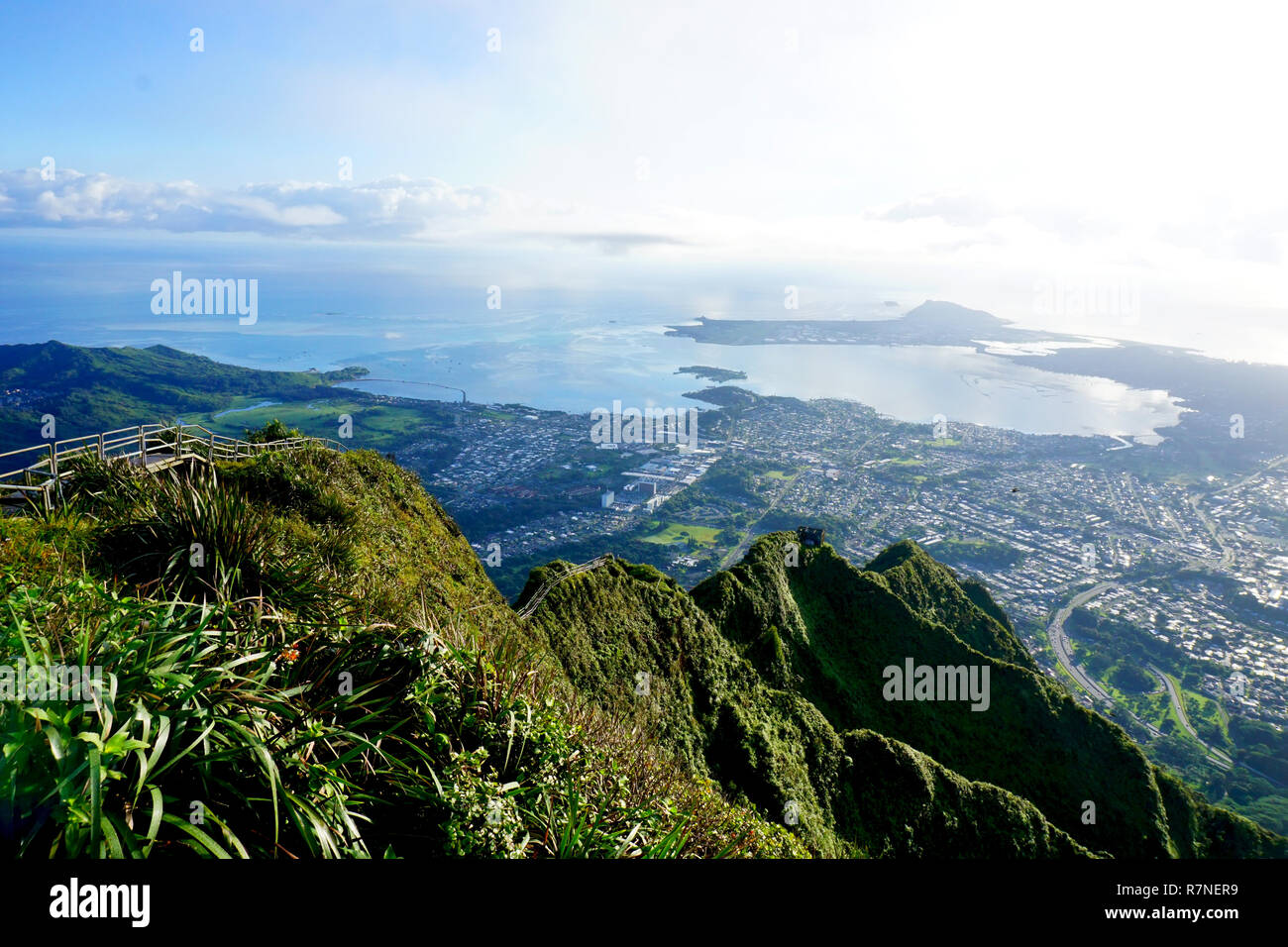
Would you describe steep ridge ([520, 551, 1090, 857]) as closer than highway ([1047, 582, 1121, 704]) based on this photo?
Yes

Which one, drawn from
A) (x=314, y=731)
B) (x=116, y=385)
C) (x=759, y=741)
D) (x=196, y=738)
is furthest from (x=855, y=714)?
(x=116, y=385)

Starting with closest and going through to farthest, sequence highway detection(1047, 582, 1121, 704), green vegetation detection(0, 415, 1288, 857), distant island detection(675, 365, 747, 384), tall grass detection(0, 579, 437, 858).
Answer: tall grass detection(0, 579, 437, 858)
green vegetation detection(0, 415, 1288, 857)
highway detection(1047, 582, 1121, 704)
distant island detection(675, 365, 747, 384)

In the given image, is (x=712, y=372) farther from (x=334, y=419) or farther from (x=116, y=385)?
(x=116, y=385)

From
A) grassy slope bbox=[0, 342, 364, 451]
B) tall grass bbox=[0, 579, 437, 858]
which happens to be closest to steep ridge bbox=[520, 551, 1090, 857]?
tall grass bbox=[0, 579, 437, 858]

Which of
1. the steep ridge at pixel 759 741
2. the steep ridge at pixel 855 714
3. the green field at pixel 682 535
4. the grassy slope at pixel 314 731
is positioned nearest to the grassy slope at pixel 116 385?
the green field at pixel 682 535

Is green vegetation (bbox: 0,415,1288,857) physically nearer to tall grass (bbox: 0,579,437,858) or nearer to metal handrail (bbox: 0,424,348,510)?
tall grass (bbox: 0,579,437,858)
